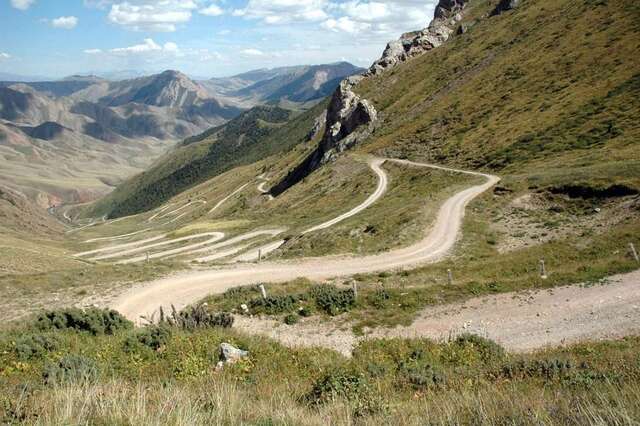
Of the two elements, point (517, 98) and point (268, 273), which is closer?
point (268, 273)

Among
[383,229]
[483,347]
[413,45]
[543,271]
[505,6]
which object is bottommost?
[383,229]

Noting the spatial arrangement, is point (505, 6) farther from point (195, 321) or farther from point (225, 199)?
point (195, 321)

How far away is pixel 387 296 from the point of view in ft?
79.4

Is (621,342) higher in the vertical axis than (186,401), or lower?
lower

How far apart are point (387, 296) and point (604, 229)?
19.5 meters

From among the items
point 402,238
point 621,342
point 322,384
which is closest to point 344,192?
point 402,238

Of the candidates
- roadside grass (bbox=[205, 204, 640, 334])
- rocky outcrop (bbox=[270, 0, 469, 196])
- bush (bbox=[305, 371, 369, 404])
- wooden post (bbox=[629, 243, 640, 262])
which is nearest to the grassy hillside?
rocky outcrop (bbox=[270, 0, 469, 196])

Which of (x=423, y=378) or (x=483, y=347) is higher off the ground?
(x=423, y=378)

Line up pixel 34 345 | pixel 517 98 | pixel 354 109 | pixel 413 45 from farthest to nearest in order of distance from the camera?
pixel 413 45, pixel 354 109, pixel 517 98, pixel 34 345

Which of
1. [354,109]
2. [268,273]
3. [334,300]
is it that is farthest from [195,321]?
[354,109]

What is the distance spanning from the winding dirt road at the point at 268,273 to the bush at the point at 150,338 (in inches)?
379

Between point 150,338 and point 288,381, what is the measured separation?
20.3ft

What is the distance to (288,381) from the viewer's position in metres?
11.2

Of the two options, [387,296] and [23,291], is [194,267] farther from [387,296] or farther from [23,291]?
[387,296]
